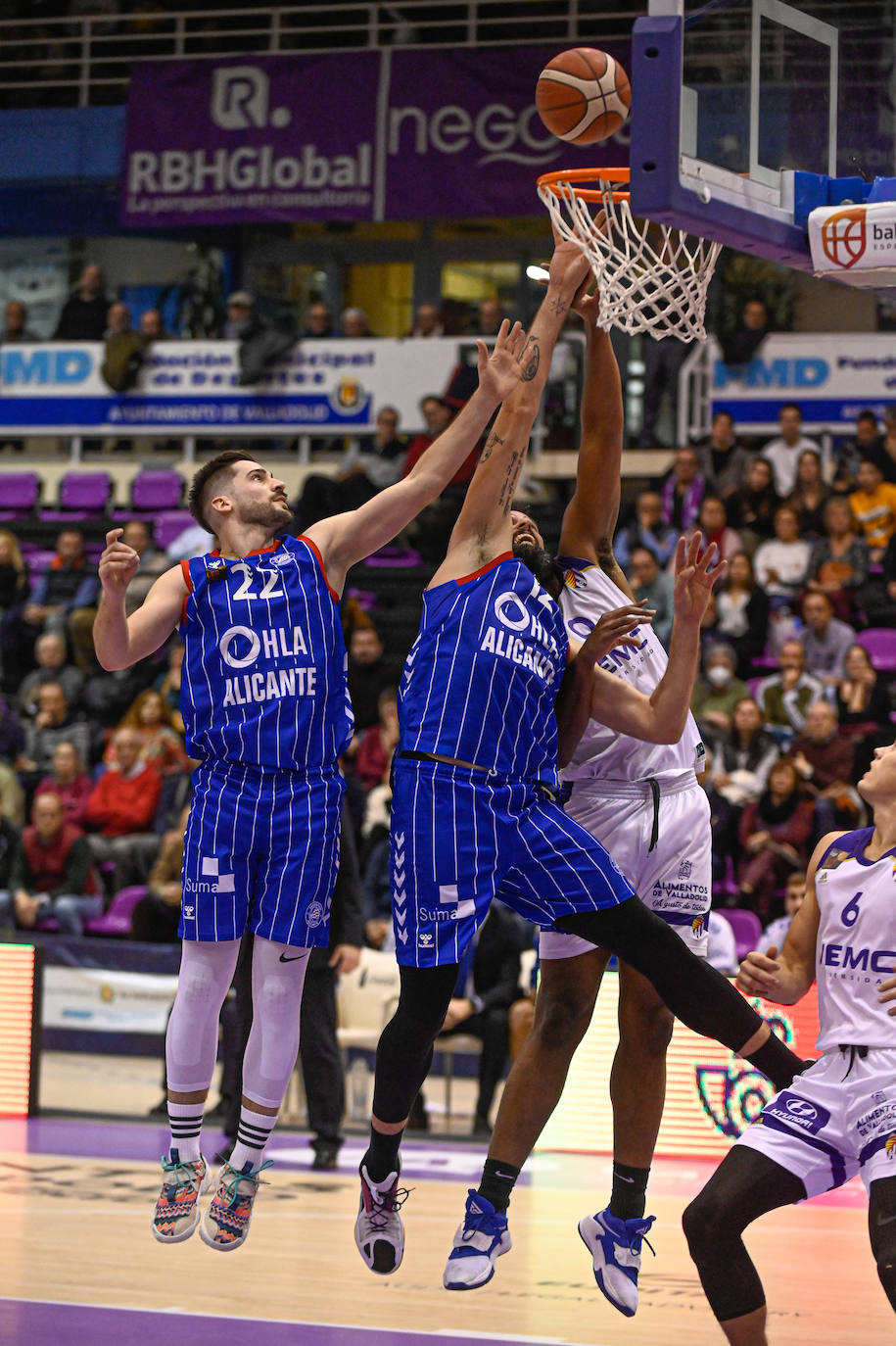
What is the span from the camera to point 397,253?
21562mm

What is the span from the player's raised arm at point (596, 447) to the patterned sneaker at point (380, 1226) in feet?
7.12

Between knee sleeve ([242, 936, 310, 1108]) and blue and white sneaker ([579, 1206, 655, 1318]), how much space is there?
3.67ft

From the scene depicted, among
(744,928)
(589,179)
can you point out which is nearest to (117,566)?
(589,179)

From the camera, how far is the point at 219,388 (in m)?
19.5

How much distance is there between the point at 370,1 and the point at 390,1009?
12.4 meters

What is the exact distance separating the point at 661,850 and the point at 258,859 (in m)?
1.37

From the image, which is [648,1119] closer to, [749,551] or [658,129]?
[658,129]

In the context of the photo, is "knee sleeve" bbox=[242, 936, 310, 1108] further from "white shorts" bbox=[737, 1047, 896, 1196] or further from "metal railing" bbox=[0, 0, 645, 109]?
"metal railing" bbox=[0, 0, 645, 109]

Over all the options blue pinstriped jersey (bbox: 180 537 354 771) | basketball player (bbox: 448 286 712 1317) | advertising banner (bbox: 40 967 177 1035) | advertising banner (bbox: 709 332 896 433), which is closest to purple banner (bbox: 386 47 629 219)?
advertising banner (bbox: 709 332 896 433)

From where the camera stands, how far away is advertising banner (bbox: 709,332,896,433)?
55.3ft

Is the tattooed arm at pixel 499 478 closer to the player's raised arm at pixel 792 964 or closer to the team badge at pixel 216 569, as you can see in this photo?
the team badge at pixel 216 569

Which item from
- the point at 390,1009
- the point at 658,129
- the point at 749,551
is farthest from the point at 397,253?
the point at 658,129

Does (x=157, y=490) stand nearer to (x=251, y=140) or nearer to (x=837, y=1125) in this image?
(x=251, y=140)

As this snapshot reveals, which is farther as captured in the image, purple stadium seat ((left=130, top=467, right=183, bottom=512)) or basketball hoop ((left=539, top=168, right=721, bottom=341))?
purple stadium seat ((left=130, top=467, right=183, bottom=512))
